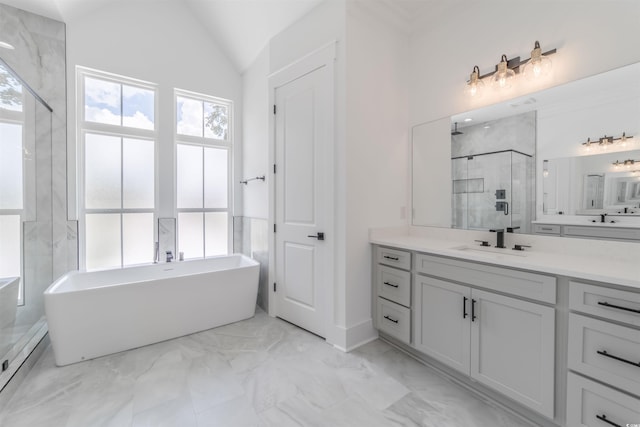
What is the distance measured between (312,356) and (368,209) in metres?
1.30

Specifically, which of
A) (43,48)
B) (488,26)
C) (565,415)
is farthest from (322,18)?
(565,415)

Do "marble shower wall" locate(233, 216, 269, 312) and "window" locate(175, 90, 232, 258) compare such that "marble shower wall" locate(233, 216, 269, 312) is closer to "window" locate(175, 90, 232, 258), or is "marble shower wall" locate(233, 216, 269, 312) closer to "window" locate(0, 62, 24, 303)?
"window" locate(175, 90, 232, 258)

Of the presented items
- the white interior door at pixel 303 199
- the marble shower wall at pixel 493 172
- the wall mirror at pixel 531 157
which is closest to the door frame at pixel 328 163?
the white interior door at pixel 303 199

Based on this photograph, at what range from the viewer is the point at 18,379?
1.80 metres

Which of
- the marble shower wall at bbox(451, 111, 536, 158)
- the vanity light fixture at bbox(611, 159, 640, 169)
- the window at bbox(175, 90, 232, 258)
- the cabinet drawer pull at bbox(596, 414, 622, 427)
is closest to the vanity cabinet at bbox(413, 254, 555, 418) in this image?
the cabinet drawer pull at bbox(596, 414, 622, 427)

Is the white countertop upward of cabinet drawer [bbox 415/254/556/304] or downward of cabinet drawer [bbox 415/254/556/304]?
upward

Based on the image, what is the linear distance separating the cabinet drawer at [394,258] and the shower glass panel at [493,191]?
0.61 m

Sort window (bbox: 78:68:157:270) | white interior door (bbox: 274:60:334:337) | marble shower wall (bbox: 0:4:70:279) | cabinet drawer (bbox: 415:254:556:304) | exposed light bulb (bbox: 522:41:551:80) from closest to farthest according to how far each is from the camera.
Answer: cabinet drawer (bbox: 415:254:556:304)
exposed light bulb (bbox: 522:41:551:80)
white interior door (bbox: 274:60:334:337)
marble shower wall (bbox: 0:4:70:279)
window (bbox: 78:68:157:270)

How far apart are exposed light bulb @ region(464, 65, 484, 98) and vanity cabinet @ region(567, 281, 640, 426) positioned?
1.58 m

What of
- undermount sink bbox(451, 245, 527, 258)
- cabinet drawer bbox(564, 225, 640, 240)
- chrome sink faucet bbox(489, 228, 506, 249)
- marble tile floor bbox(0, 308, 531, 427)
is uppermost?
cabinet drawer bbox(564, 225, 640, 240)

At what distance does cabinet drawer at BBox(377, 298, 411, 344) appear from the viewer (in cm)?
211

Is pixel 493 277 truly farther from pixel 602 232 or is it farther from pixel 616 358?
pixel 602 232

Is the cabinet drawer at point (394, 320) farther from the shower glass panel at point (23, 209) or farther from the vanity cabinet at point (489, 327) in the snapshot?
the shower glass panel at point (23, 209)

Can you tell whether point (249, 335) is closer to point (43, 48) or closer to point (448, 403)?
point (448, 403)
